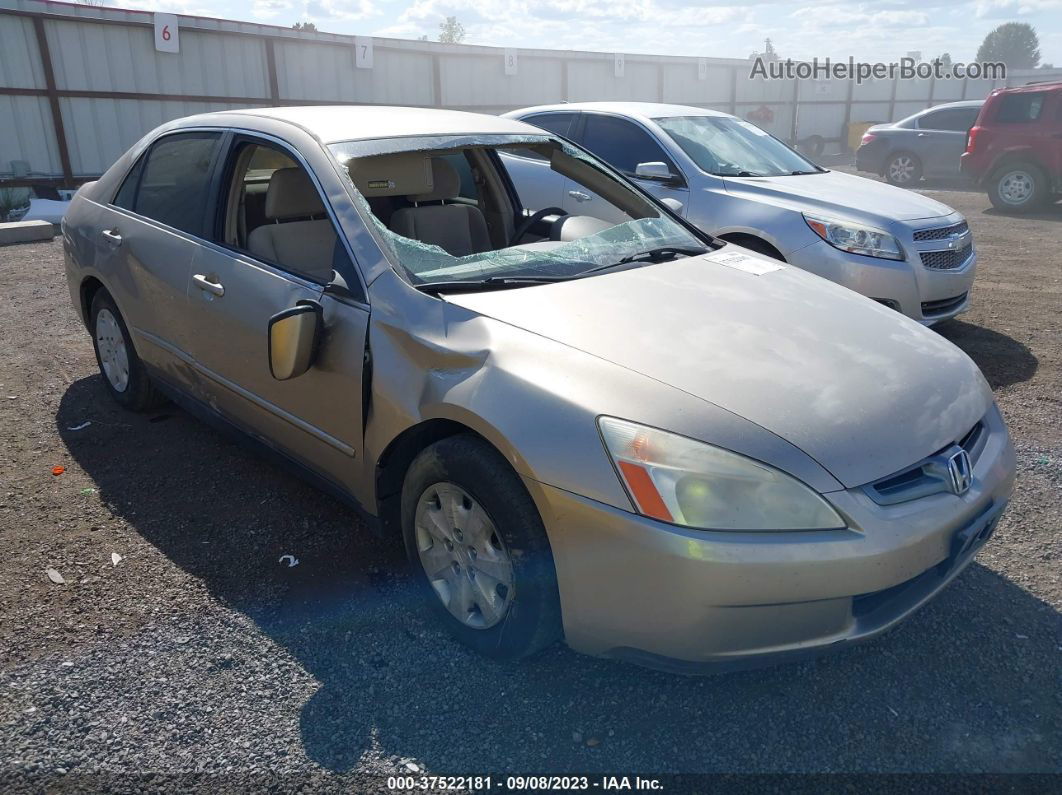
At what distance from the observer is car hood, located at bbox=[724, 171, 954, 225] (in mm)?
5680

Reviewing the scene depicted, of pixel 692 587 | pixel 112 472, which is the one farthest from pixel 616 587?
pixel 112 472

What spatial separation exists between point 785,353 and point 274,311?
183cm

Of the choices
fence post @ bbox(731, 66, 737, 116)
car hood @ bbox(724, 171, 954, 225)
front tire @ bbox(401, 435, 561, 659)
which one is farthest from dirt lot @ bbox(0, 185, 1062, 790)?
fence post @ bbox(731, 66, 737, 116)

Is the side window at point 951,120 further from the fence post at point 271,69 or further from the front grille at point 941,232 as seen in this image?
the fence post at point 271,69

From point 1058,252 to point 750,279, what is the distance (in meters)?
8.38

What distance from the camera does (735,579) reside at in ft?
6.66

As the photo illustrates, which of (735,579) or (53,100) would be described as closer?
(735,579)

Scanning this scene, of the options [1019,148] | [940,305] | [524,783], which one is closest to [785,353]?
[524,783]

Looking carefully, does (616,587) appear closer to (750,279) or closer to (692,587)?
(692,587)

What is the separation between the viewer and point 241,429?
3.58 metres

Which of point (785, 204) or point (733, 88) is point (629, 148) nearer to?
point (785, 204)

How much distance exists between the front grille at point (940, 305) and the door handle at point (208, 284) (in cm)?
442

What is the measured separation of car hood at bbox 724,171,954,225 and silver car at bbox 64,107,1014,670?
95.2 inches

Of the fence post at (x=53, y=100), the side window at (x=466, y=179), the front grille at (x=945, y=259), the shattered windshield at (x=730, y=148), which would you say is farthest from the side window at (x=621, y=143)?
the fence post at (x=53, y=100)
